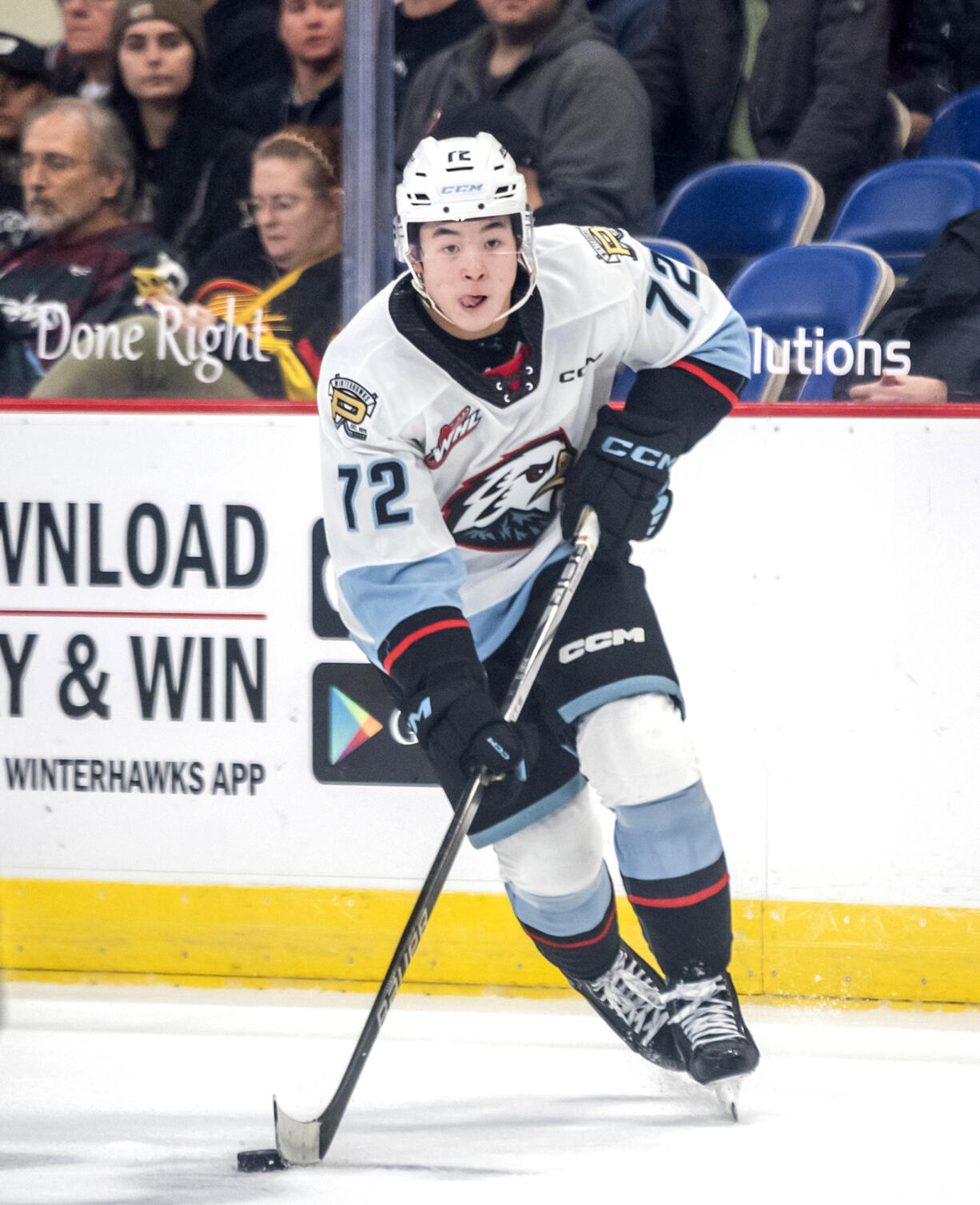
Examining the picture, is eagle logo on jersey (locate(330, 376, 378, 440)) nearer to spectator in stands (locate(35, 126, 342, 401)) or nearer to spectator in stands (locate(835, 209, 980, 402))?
spectator in stands (locate(35, 126, 342, 401))

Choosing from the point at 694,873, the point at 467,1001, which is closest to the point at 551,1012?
the point at 467,1001

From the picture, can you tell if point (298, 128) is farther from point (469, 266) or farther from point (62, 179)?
point (469, 266)

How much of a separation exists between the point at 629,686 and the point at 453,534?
354 millimetres

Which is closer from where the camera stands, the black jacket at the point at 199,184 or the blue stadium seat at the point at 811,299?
the blue stadium seat at the point at 811,299

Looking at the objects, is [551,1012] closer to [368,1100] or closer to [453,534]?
[368,1100]

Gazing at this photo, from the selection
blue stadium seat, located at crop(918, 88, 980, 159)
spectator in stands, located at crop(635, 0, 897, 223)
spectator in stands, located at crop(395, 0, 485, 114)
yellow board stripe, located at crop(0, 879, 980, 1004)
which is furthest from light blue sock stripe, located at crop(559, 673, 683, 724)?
spectator in stands, located at crop(395, 0, 485, 114)

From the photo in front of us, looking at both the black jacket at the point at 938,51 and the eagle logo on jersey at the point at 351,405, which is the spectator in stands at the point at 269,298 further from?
the black jacket at the point at 938,51

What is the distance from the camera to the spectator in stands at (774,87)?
253 cm

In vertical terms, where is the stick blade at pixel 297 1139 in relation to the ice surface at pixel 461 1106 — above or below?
above

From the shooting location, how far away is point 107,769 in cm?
277

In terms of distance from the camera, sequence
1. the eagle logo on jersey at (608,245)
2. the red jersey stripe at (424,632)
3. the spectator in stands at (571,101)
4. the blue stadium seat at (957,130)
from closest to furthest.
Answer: the red jersey stripe at (424,632) → the eagle logo on jersey at (608,245) → the blue stadium seat at (957,130) → the spectator in stands at (571,101)

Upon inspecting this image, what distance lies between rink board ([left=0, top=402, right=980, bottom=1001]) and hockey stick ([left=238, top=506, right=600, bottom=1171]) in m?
0.63

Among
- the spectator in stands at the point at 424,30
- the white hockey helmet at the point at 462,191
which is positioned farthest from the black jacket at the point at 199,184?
the white hockey helmet at the point at 462,191

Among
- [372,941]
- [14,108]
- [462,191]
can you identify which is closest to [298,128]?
[14,108]
